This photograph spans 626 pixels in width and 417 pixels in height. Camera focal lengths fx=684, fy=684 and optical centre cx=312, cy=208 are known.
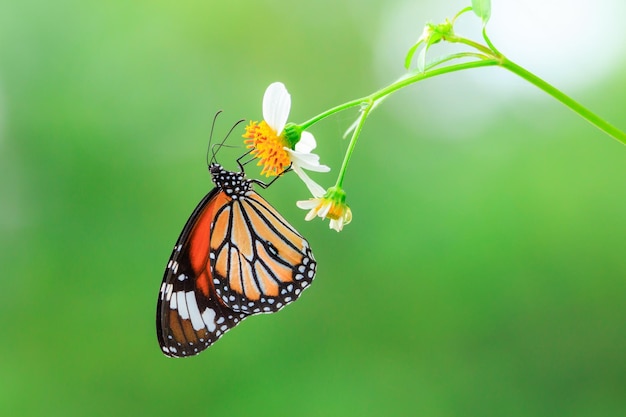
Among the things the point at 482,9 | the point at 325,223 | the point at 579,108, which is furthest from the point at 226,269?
the point at 325,223

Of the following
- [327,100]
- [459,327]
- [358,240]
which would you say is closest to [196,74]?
[327,100]

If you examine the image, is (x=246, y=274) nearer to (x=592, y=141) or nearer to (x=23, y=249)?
(x=23, y=249)

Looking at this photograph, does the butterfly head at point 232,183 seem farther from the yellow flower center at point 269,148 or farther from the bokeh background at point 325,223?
the bokeh background at point 325,223

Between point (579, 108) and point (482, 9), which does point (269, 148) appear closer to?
point (482, 9)

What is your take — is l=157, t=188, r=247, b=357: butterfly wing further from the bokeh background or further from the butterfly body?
the bokeh background

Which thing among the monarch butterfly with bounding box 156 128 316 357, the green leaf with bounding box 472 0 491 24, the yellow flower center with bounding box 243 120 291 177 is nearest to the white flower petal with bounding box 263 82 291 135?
the yellow flower center with bounding box 243 120 291 177

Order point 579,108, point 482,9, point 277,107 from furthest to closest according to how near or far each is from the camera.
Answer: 1. point 277,107
2. point 482,9
3. point 579,108
